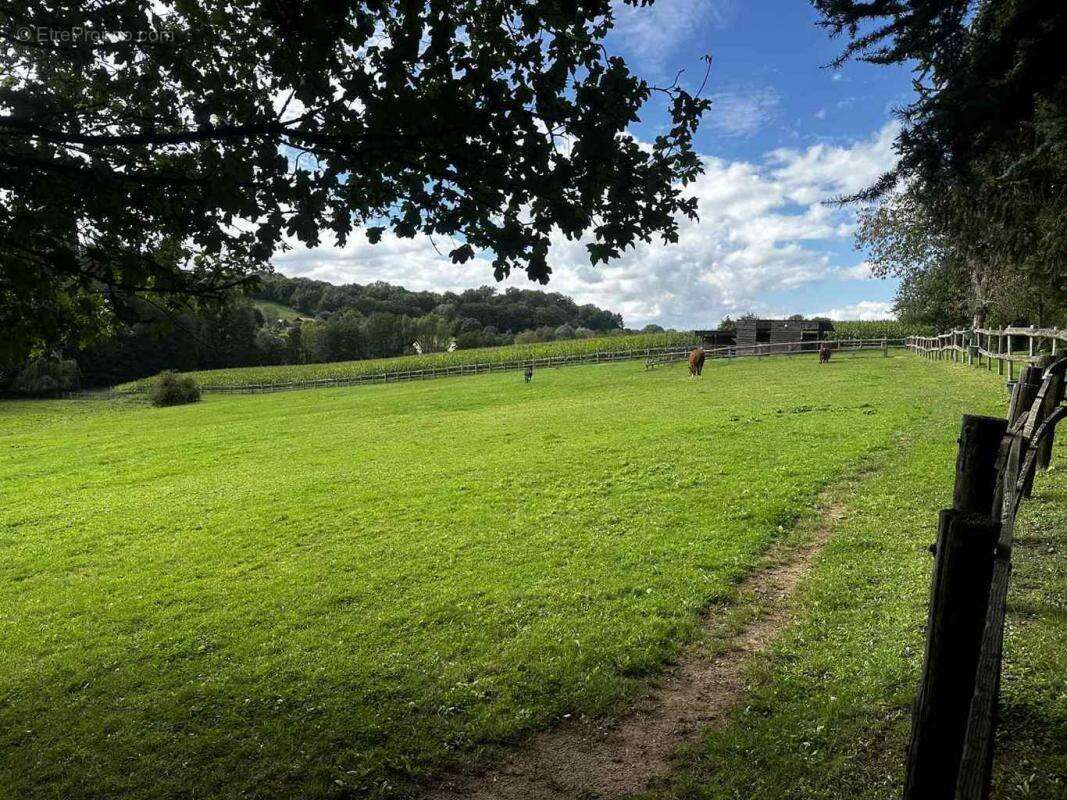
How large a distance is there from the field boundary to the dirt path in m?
53.7

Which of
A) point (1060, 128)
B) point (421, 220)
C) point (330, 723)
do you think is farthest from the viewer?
point (1060, 128)

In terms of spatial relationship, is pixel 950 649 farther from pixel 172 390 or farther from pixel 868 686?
pixel 172 390

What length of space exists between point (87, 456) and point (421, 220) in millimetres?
23605

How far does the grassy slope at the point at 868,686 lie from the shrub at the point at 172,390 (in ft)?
194

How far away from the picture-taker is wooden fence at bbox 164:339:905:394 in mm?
59000

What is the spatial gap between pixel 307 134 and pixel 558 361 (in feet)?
212

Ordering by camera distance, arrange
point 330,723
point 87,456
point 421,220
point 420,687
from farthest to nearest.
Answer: point 87,456 → point 421,220 → point 420,687 → point 330,723

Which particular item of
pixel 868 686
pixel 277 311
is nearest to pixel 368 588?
pixel 868 686

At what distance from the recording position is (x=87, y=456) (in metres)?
23.4

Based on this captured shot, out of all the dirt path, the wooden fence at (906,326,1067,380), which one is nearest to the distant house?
the wooden fence at (906,326,1067,380)

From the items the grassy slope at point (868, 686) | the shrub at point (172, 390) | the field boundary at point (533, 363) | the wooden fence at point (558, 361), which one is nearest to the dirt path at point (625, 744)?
the grassy slope at point (868, 686)

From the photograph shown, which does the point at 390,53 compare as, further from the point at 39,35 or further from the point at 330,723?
the point at 330,723

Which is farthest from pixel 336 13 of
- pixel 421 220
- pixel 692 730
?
pixel 692 730

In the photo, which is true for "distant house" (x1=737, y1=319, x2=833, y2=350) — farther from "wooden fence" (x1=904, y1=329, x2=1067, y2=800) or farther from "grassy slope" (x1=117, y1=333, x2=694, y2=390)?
"wooden fence" (x1=904, y1=329, x2=1067, y2=800)
